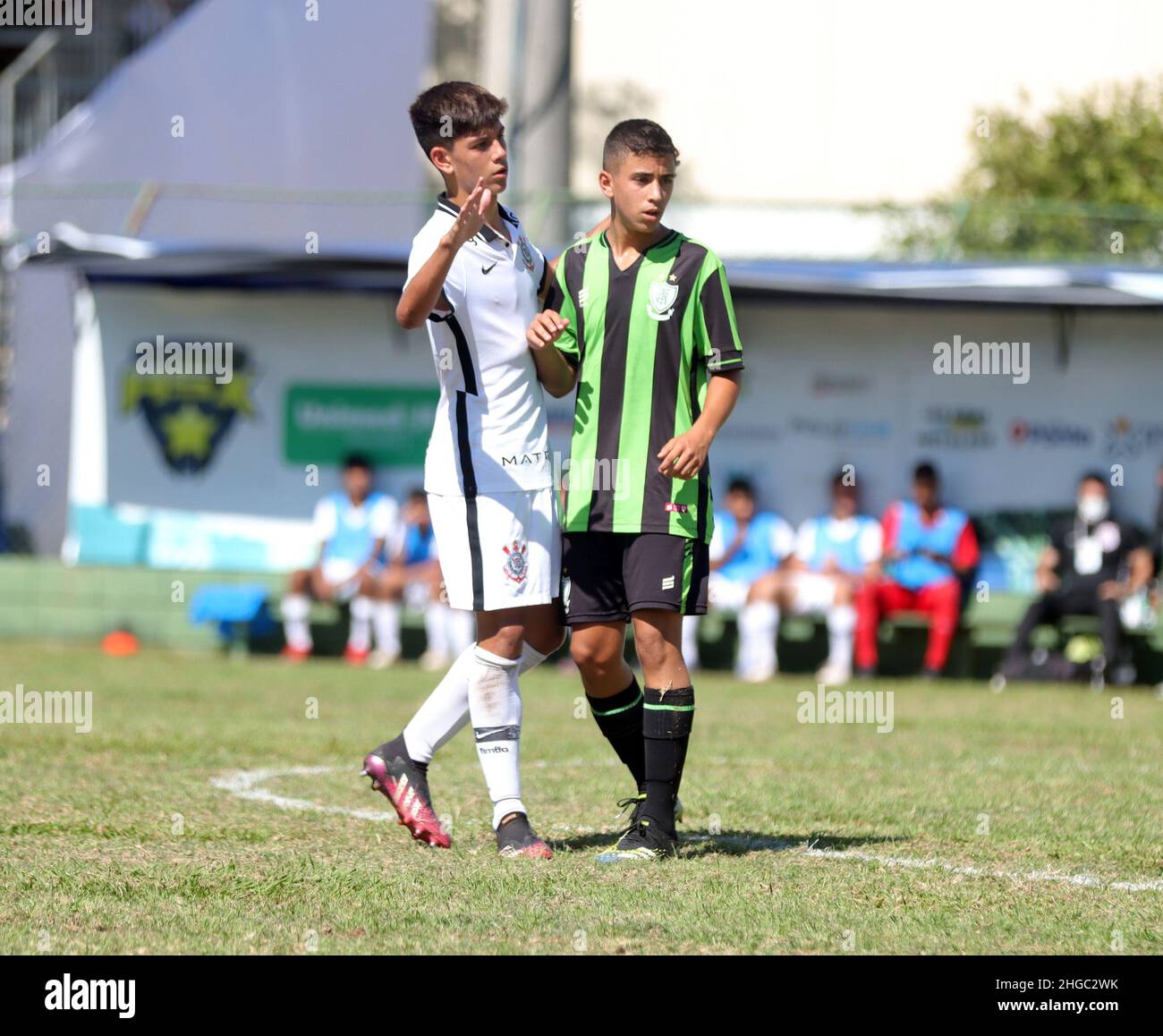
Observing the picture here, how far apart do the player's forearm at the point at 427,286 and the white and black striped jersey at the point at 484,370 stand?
13 cm

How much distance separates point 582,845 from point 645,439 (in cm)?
137

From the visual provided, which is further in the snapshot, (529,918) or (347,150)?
(347,150)

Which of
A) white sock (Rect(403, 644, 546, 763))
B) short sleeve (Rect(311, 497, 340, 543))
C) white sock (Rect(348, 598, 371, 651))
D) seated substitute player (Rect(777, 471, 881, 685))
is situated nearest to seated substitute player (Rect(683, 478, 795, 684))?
seated substitute player (Rect(777, 471, 881, 685))

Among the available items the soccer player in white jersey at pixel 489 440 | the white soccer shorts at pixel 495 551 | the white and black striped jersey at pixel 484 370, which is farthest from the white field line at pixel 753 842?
the white and black striped jersey at pixel 484 370

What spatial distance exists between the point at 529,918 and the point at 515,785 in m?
1.12

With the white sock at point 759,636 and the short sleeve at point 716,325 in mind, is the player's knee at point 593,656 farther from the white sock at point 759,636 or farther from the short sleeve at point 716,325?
the white sock at point 759,636

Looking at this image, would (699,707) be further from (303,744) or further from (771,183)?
(771,183)

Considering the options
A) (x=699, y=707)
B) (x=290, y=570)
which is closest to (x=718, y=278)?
(x=699, y=707)

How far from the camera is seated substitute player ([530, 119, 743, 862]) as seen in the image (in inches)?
222

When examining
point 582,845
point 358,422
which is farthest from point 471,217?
point 358,422

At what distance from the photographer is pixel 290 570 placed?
1628 cm

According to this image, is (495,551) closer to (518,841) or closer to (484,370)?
(484,370)

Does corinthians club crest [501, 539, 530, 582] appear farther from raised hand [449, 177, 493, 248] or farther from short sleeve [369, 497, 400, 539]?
short sleeve [369, 497, 400, 539]

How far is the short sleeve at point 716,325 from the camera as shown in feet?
18.7
